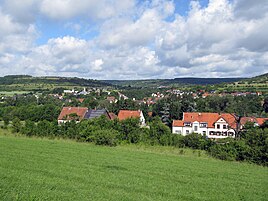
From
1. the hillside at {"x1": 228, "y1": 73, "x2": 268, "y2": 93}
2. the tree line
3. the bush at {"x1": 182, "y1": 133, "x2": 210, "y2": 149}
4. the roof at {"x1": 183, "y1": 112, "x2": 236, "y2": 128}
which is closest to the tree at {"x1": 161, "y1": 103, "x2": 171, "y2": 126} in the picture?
the roof at {"x1": 183, "y1": 112, "x2": 236, "y2": 128}

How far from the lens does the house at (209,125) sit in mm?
53156

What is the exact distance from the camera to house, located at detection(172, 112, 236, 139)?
174 ft

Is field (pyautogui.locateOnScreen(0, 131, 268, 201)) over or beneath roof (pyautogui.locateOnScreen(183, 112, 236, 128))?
over

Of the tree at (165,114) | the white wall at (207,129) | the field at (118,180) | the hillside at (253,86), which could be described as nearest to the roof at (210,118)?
the white wall at (207,129)

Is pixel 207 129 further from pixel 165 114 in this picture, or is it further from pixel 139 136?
pixel 139 136

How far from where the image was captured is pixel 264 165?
24562 millimetres

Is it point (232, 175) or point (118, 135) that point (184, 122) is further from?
point (232, 175)

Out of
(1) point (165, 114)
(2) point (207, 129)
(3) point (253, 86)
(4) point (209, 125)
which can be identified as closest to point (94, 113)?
(1) point (165, 114)

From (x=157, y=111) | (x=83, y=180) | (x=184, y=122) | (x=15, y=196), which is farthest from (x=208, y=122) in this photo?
(x=15, y=196)

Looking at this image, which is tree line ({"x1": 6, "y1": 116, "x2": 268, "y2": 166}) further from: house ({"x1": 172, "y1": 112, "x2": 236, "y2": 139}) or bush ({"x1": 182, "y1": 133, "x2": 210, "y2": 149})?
house ({"x1": 172, "y1": 112, "x2": 236, "y2": 139})

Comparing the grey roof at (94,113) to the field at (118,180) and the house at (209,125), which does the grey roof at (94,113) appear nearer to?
the house at (209,125)

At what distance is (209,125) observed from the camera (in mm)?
54469

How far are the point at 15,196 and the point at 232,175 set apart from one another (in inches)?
542

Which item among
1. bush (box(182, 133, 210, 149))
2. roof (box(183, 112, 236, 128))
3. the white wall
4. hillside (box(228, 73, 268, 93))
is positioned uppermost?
hillside (box(228, 73, 268, 93))
